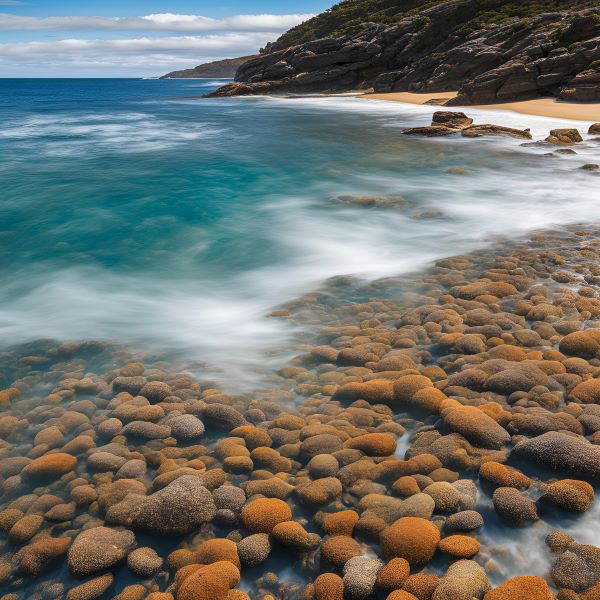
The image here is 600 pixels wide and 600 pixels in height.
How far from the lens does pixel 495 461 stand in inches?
149

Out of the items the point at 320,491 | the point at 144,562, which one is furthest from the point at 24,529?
the point at 320,491

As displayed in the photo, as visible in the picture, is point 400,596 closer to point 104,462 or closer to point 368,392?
point 368,392

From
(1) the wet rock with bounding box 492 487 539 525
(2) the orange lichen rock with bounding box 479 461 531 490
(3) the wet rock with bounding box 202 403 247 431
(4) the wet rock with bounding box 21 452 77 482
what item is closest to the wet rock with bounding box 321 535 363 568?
(1) the wet rock with bounding box 492 487 539 525

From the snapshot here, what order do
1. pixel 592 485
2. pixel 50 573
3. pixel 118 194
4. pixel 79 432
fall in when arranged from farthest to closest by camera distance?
pixel 118 194 < pixel 79 432 < pixel 592 485 < pixel 50 573

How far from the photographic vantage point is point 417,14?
50.8m

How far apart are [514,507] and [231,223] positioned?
879 cm

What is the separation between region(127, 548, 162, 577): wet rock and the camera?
3162 mm

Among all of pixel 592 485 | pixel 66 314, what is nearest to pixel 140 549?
pixel 592 485

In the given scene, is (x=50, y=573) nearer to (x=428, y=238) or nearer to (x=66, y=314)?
(x=66, y=314)

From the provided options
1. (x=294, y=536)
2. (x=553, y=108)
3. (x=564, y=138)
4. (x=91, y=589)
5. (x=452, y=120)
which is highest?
(x=553, y=108)

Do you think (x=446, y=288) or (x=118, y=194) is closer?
(x=446, y=288)

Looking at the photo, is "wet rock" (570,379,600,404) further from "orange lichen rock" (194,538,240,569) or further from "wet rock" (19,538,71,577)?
"wet rock" (19,538,71,577)

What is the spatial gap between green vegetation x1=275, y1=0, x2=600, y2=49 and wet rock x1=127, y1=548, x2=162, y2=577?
4023 centimetres

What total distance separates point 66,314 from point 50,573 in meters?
4.46
